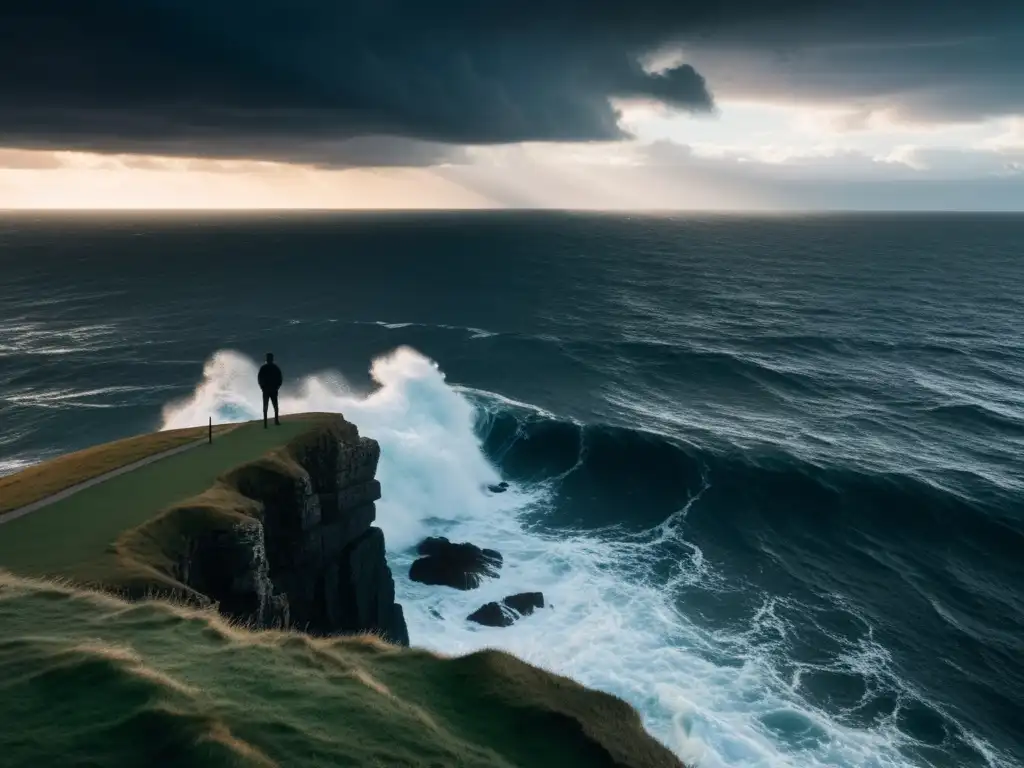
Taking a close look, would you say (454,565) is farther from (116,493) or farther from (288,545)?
(116,493)

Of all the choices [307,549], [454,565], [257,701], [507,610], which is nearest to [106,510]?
[307,549]

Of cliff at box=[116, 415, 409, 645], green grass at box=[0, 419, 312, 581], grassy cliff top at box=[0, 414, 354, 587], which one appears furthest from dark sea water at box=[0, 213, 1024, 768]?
green grass at box=[0, 419, 312, 581]

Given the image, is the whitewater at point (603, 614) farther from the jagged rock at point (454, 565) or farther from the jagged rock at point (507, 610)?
the jagged rock at point (454, 565)

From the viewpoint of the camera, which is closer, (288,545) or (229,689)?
(229,689)

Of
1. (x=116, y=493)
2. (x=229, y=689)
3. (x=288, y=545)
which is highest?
(x=229, y=689)

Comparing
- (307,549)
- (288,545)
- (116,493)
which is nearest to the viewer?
(116,493)

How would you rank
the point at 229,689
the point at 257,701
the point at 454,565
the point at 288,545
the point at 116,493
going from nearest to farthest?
1. the point at 257,701
2. the point at 229,689
3. the point at 116,493
4. the point at 288,545
5. the point at 454,565

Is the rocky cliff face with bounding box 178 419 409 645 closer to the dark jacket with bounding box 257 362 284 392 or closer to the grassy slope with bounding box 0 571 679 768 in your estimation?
the dark jacket with bounding box 257 362 284 392

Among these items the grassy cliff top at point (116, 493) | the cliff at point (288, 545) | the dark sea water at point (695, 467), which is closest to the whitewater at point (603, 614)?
the dark sea water at point (695, 467)

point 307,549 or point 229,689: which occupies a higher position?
point 229,689
